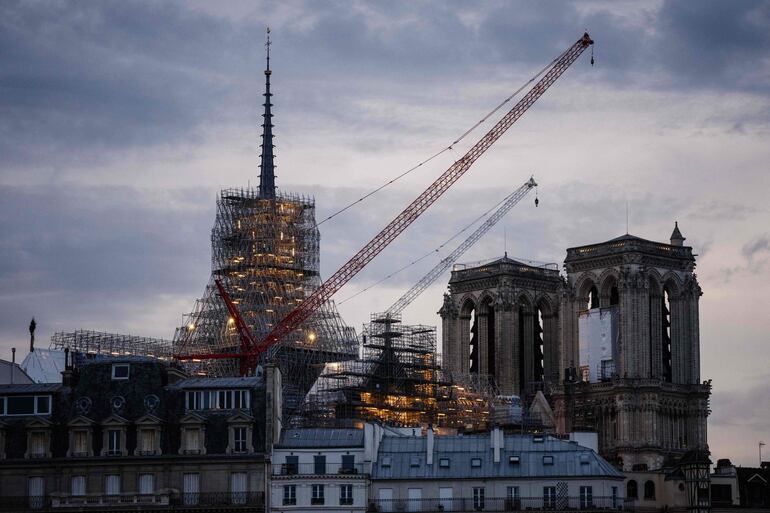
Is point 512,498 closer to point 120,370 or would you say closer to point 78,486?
point 120,370

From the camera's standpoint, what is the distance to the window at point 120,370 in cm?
13312

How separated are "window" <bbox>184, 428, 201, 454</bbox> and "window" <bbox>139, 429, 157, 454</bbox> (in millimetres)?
1994

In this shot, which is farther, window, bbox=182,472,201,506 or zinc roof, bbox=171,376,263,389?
zinc roof, bbox=171,376,263,389

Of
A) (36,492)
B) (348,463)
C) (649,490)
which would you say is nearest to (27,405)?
(36,492)

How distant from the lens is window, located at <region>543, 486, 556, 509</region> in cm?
12900

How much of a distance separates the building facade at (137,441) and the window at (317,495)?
10.1 ft

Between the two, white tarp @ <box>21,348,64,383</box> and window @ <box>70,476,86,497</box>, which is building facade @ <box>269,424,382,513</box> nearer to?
window @ <box>70,476,86,497</box>

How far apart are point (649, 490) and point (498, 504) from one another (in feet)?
81.4

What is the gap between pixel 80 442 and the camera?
131500 mm

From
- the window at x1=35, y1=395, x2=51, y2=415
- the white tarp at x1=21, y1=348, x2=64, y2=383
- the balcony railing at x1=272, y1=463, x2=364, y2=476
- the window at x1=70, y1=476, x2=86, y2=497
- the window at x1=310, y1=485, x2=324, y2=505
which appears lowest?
the window at x1=310, y1=485, x2=324, y2=505

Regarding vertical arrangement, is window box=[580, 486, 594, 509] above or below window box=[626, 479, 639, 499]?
below

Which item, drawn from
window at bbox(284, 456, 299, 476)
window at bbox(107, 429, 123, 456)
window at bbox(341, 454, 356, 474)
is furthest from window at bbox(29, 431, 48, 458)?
window at bbox(341, 454, 356, 474)

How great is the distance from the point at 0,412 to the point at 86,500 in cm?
880

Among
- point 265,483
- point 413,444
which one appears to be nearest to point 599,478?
point 413,444
